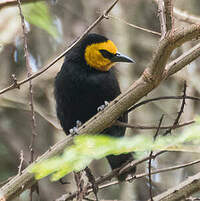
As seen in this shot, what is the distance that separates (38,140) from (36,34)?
1.44 metres

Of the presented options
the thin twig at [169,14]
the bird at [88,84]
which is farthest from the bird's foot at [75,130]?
the thin twig at [169,14]

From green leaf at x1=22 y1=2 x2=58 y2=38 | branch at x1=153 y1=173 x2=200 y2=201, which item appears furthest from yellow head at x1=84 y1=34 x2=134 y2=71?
branch at x1=153 y1=173 x2=200 y2=201

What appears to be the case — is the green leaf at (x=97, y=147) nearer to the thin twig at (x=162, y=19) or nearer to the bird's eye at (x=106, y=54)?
the thin twig at (x=162, y=19)

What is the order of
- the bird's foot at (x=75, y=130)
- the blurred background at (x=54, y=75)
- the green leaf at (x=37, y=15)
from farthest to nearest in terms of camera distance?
the blurred background at (x=54, y=75) < the green leaf at (x=37, y=15) < the bird's foot at (x=75, y=130)

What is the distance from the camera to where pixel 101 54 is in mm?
4316

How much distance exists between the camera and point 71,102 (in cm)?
405

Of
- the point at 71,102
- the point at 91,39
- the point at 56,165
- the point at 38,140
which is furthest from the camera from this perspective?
the point at 38,140

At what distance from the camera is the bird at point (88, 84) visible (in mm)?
4027

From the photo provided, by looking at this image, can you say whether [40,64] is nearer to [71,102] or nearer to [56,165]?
[71,102]

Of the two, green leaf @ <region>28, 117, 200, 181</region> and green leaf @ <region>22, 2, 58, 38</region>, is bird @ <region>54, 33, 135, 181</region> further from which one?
green leaf @ <region>28, 117, 200, 181</region>

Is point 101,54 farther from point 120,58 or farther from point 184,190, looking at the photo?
point 184,190

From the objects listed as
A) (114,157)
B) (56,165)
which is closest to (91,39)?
(114,157)

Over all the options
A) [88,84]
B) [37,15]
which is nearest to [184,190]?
[88,84]

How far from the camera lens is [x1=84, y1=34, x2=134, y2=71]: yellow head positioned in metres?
4.25
